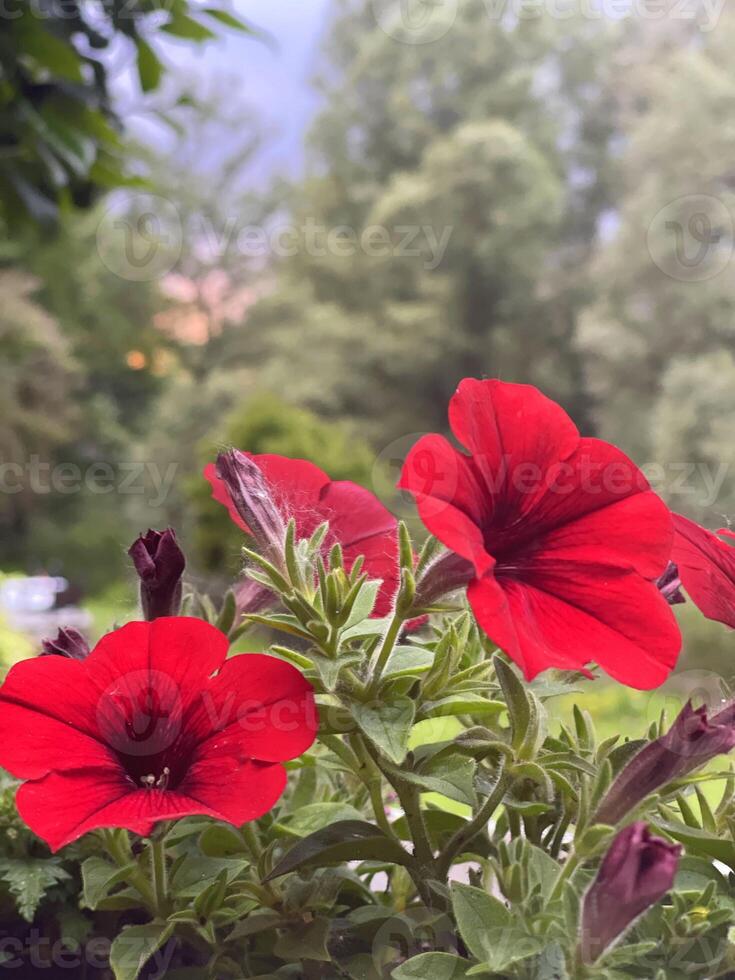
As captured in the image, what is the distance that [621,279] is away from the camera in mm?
7418

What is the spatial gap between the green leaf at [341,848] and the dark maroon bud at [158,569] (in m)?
0.10

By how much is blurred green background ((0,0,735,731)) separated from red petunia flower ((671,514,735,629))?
423cm

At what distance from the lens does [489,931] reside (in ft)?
0.88

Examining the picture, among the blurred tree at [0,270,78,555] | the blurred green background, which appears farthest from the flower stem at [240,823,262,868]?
the blurred tree at [0,270,78,555]

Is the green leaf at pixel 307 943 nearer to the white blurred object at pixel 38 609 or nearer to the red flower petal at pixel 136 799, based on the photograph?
the red flower petal at pixel 136 799

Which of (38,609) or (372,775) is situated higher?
(372,775)

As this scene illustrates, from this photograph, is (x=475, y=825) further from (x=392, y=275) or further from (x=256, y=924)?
(x=392, y=275)

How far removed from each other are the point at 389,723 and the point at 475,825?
0.17ft

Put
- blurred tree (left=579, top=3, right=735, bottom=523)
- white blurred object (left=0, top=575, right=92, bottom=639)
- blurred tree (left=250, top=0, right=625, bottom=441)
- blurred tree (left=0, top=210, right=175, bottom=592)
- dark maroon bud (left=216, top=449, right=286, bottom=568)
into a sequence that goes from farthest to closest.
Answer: blurred tree (left=250, top=0, right=625, bottom=441) → blurred tree (left=579, top=3, right=735, bottom=523) → blurred tree (left=0, top=210, right=175, bottom=592) → white blurred object (left=0, top=575, right=92, bottom=639) → dark maroon bud (left=216, top=449, right=286, bottom=568)

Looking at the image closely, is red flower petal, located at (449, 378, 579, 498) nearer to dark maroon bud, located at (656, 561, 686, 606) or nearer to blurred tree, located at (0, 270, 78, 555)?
dark maroon bud, located at (656, 561, 686, 606)

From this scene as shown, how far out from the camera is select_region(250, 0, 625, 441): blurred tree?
8531mm

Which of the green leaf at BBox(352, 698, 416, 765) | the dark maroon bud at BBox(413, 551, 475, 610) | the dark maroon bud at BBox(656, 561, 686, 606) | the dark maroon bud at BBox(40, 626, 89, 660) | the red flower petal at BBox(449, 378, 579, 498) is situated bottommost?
the dark maroon bud at BBox(40, 626, 89, 660)

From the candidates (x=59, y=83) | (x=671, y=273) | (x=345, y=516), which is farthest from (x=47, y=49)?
(x=671, y=273)

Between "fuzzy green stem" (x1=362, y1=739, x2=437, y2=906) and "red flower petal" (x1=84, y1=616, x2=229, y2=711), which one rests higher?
"red flower petal" (x1=84, y1=616, x2=229, y2=711)
